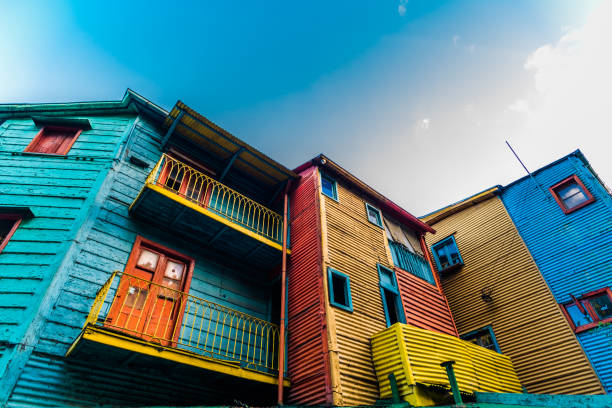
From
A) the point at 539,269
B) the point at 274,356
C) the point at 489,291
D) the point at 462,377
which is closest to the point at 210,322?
the point at 274,356

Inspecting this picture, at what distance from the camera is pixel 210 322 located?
9.34m

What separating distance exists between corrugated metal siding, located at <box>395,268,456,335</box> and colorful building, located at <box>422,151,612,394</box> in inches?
101

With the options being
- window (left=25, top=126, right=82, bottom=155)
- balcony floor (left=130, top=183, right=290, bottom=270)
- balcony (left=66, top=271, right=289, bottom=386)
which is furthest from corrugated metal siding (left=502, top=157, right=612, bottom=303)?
window (left=25, top=126, right=82, bottom=155)

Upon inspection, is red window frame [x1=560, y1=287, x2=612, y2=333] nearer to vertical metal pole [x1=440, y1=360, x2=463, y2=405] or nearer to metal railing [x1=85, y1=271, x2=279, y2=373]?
vertical metal pole [x1=440, y1=360, x2=463, y2=405]

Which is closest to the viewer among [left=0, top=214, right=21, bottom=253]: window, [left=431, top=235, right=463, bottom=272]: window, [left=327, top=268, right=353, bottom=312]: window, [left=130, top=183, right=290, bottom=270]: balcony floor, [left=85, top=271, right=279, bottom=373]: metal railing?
[left=85, top=271, right=279, bottom=373]: metal railing

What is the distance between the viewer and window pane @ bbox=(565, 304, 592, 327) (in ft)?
39.1

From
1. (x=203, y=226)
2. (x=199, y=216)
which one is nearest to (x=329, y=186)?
(x=203, y=226)

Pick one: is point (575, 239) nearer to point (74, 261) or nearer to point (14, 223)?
point (74, 261)

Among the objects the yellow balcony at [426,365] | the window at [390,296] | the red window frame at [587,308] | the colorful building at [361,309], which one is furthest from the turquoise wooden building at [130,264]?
the red window frame at [587,308]

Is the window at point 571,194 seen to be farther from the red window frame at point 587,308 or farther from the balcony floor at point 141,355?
the balcony floor at point 141,355

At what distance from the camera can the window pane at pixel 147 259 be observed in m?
9.20

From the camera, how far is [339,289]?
1095 cm

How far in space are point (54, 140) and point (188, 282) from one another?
6.66 meters

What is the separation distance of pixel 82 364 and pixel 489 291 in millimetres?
14559
